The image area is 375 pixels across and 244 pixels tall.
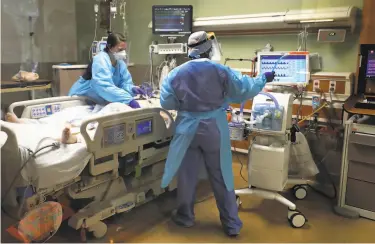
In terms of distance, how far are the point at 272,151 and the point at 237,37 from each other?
1791 millimetres

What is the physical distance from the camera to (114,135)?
2.40m

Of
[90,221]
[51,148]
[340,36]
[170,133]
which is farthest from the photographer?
[340,36]

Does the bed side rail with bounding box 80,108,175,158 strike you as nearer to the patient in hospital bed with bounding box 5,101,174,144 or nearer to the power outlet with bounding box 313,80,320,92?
the patient in hospital bed with bounding box 5,101,174,144

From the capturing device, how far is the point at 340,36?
10.8ft

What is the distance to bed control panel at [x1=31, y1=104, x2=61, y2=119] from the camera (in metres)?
2.87

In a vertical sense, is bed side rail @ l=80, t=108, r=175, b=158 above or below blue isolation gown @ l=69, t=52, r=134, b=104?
below

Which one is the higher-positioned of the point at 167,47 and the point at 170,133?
the point at 167,47

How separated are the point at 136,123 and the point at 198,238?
91 cm

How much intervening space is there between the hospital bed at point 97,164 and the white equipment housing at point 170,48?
1574 mm

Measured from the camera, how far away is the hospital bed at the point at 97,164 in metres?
2.05

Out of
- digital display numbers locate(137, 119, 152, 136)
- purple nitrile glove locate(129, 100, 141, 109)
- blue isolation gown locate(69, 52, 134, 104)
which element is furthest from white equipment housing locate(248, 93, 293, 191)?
blue isolation gown locate(69, 52, 134, 104)

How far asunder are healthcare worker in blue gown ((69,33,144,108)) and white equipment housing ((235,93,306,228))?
102 centimetres

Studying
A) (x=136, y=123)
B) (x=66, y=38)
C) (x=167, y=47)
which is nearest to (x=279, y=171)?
(x=136, y=123)

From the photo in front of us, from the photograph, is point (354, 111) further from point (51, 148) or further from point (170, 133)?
point (51, 148)
